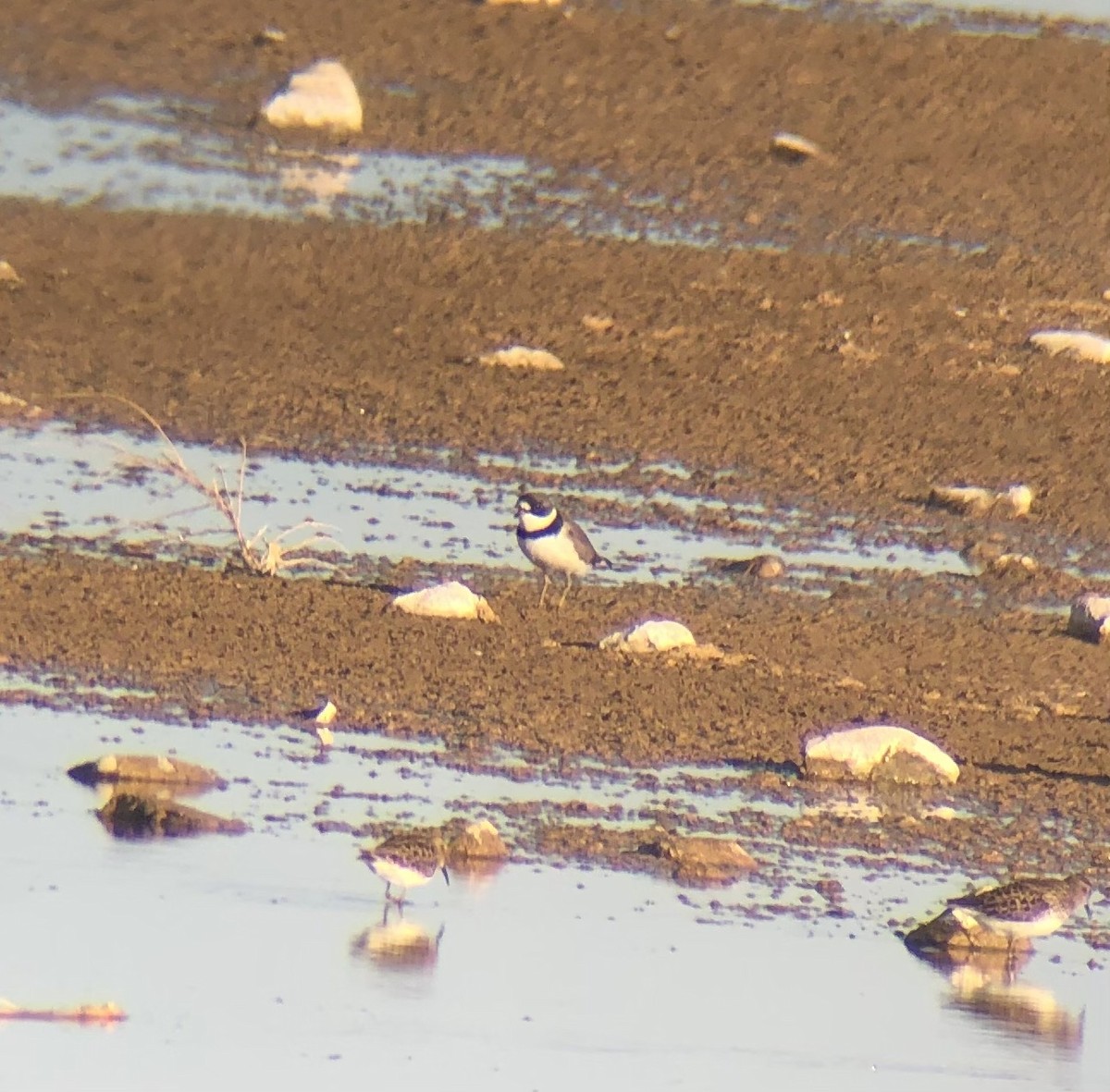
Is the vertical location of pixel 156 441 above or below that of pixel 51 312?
below

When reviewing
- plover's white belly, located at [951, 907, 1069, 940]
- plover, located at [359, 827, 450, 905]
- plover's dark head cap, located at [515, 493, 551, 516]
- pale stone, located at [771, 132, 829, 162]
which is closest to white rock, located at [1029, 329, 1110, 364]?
pale stone, located at [771, 132, 829, 162]

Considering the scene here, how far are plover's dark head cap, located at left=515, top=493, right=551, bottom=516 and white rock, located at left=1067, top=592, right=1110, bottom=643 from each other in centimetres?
178

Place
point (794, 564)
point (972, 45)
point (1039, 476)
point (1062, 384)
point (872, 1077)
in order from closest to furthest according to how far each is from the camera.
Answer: point (872, 1077) < point (794, 564) < point (1039, 476) < point (1062, 384) < point (972, 45)

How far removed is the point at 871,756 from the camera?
8.41 m

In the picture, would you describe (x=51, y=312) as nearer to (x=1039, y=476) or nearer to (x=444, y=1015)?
(x=1039, y=476)

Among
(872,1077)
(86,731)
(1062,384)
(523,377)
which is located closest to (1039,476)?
(1062,384)

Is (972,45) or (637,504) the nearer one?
(637,504)

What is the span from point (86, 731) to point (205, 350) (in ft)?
15.7

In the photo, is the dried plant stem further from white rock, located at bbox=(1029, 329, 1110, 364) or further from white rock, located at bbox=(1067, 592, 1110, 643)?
white rock, located at bbox=(1029, 329, 1110, 364)

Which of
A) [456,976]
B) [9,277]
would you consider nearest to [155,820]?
[456,976]

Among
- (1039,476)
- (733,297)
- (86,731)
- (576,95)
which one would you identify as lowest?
(86,731)

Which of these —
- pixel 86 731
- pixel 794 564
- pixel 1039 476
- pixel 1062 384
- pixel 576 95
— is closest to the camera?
pixel 86 731

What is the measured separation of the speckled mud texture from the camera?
29.6 feet

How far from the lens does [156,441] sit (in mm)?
11344
